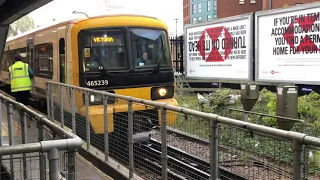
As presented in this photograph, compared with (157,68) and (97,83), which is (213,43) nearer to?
(157,68)

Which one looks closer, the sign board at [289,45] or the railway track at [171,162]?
the railway track at [171,162]

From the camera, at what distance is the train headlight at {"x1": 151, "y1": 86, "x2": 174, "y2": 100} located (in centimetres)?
883

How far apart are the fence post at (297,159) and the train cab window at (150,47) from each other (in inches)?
230

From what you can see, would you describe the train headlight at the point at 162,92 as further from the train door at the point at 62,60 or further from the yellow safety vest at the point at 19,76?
the yellow safety vest at the point at 19,76

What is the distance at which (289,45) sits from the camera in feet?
44.5

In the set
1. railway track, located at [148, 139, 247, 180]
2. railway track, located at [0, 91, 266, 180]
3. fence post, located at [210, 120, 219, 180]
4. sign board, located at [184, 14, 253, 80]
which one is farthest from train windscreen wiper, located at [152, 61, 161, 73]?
sign board, located at [184, 14, 253, 80]

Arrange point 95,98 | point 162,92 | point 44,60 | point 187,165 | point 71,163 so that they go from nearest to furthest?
1. point 71,163
2. point 187,165
3. point 95,98
4. point 162,92
5. point 44,60

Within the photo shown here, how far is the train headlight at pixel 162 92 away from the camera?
29.0 ft

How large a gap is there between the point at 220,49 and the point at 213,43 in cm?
54

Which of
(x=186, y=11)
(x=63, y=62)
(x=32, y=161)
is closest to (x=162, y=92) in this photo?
(x=63, y=62)

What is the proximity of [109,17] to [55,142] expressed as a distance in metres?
6.08

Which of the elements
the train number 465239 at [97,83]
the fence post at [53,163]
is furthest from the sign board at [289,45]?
the fence post at [53,163]

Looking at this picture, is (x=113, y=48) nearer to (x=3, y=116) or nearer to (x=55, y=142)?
(x=3, y=116)

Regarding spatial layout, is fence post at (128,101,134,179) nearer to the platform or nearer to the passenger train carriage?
the platform
